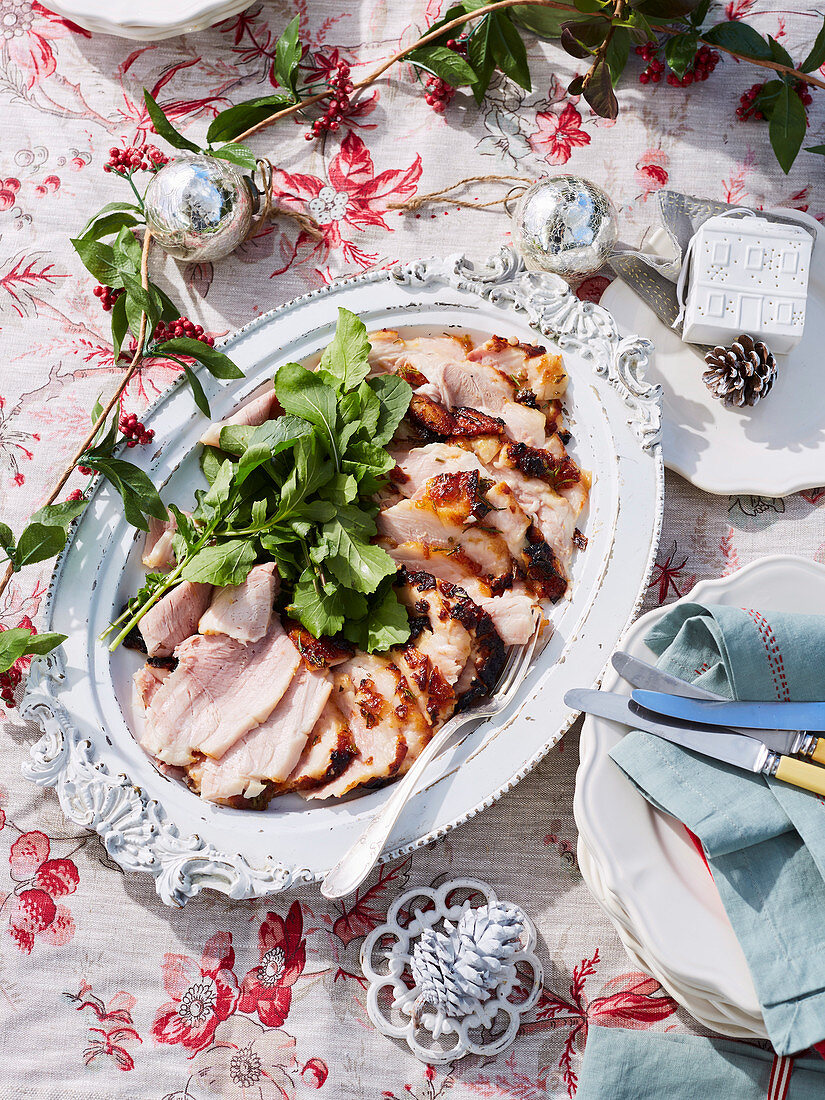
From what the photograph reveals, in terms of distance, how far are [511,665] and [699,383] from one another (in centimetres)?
89

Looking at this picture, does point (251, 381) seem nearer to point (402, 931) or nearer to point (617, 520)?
point (617, 520)

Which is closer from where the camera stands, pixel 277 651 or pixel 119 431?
pixel 277 651

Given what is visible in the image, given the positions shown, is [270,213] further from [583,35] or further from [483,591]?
[483,591]

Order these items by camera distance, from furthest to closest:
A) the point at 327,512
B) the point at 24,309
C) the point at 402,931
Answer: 1. the point at 24,309
2. the point at 402,931
3. the point at 327,512

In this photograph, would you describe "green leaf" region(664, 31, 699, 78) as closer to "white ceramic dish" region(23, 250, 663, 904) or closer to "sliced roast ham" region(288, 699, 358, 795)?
"white ceramic dish" region(23, 250, 663, 904)

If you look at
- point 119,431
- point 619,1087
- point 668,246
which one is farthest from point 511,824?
point 668,246

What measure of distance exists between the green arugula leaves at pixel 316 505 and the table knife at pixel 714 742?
Result: 437 millimetres

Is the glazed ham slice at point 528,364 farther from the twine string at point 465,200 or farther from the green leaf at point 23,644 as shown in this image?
the green leaf at point 23,644

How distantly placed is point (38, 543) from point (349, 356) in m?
0.79

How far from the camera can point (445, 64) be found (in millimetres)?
2109

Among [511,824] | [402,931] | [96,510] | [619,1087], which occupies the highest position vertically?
[96,510]

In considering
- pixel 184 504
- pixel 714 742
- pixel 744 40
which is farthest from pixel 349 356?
pixel 744 40

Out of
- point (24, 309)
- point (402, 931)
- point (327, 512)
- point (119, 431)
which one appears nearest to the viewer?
point (327, 512)

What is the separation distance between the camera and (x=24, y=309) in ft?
7.02
